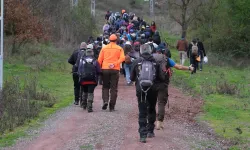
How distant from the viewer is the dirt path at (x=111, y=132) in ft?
38.6

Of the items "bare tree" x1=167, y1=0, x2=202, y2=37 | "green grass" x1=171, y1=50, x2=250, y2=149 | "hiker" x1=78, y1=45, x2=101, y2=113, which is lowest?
"green grass" x1=171, y1=50, x2=250, y2=149

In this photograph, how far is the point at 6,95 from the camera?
1744cm

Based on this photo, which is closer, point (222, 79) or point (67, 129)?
point (67, 129)

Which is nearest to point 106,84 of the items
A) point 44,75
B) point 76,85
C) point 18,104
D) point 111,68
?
point 111,68

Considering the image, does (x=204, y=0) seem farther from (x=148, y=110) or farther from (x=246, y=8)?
(x=148, y=110)

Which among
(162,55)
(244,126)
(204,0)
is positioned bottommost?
(244,126)

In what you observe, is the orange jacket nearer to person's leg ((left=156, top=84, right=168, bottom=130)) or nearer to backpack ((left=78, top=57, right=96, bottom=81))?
backpack ((left=78, top=57, right=96, bottom=81))

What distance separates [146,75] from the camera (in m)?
11.6

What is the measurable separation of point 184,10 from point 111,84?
3256 centimetres

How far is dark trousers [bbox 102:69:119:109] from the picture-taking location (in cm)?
1585

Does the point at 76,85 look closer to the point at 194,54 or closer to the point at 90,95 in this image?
the point at 90,95

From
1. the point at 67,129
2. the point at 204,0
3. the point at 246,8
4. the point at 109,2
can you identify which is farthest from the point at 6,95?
the point at 109,2

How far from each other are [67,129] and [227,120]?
16.4ft

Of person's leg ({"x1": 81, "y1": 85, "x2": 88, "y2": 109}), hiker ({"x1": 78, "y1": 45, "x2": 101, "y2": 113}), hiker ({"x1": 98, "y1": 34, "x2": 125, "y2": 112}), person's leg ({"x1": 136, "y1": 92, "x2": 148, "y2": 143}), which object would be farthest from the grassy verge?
person's leg ({"x1": 136, "y1": 92, "x2": 148, "y2": 143})
